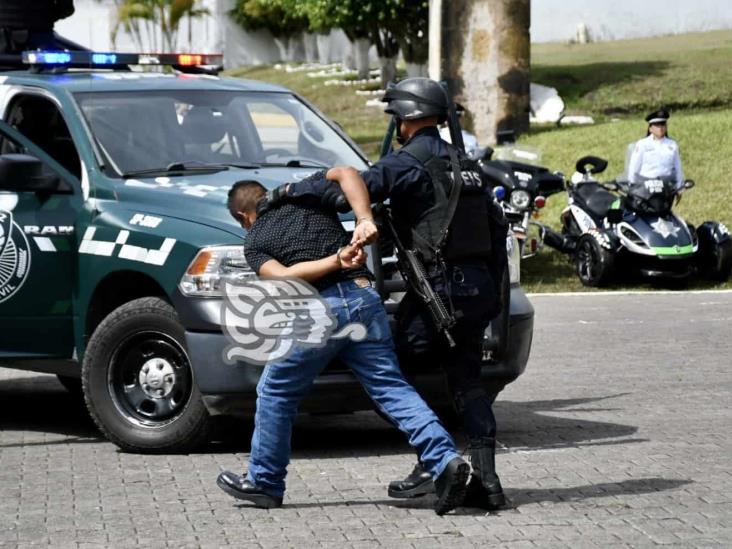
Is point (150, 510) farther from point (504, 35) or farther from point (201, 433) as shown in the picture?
point (504, 35)


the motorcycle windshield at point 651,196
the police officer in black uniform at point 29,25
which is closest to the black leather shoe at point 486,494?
the police officer in black uniform at point 29,25

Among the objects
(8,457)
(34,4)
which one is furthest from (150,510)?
(34,4)

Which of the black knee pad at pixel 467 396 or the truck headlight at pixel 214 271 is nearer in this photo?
the black knee pad at pixel 467 396

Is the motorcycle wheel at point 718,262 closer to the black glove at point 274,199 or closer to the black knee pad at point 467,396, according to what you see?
the black knee pad at point 467,396

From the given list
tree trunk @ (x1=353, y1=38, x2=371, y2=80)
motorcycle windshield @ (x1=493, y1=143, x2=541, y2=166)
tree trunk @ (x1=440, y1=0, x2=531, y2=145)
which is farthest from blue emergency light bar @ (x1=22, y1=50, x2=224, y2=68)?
tree trunk @ (x1=353, y1=38, x2=371, y2=80)

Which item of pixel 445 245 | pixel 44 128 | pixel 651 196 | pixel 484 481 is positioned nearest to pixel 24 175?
pixel 44 128

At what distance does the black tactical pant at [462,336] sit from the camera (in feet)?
23.9

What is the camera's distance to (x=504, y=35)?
2650 cm

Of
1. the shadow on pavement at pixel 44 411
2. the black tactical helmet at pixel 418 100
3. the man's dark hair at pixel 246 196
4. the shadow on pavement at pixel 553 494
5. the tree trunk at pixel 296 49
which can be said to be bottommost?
the tree trunk at pixel 296 49

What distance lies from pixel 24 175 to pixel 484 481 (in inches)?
123

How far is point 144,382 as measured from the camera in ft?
28.3

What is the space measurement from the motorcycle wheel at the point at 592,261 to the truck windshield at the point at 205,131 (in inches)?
321

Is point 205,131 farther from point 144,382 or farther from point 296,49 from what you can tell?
point 296,49

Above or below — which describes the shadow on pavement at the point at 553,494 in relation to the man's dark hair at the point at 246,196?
below
